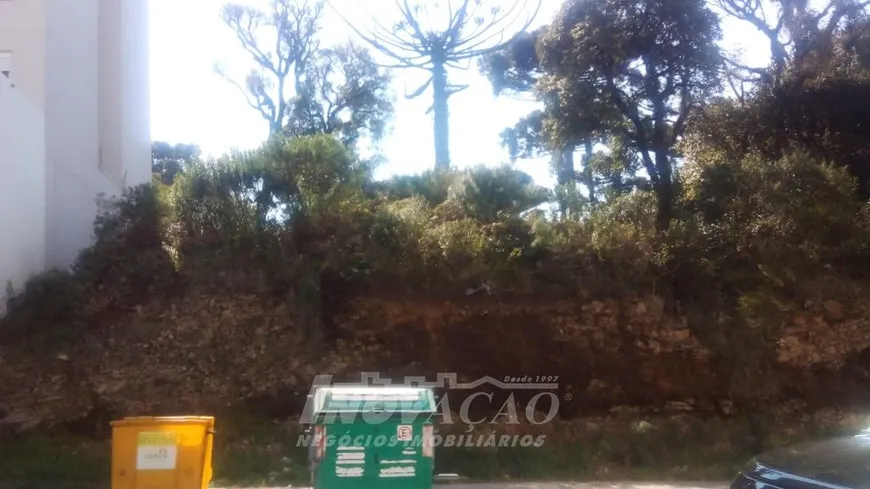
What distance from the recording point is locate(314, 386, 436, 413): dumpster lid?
725cm

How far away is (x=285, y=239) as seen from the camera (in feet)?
41.5

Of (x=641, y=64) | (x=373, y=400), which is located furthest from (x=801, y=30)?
(x=373, y=400)

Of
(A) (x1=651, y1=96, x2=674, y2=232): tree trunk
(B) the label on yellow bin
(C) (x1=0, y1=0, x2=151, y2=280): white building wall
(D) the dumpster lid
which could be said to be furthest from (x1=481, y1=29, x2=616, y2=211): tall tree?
(B) the label on yellow bin

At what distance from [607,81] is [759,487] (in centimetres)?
Answer: 1190

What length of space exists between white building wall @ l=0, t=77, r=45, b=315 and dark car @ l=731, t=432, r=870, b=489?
10804mm

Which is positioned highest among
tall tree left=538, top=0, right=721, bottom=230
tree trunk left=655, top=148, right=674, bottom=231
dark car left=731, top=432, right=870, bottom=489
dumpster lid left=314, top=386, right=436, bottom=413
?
tall tree left=538, top=0, right=721, bottom=230

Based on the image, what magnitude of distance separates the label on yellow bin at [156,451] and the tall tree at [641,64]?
10.3 metres

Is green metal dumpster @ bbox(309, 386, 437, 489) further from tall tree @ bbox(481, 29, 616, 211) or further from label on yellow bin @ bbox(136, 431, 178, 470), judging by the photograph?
tall tree @ bbox(481, 29, 616, 211)

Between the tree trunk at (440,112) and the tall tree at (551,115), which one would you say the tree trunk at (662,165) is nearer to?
the tall tree at (551,115)

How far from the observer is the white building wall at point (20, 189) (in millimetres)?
11961

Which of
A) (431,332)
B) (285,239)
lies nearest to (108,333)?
(285,239)

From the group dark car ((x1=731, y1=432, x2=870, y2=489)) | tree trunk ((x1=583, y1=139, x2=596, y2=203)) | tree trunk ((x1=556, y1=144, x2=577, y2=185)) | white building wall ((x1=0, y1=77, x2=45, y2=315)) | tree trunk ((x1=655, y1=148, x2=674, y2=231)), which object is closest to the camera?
dark car ((x1=731, y1=432, x2=870, y2=489))

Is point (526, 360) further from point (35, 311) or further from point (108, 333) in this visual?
point (35, 311)

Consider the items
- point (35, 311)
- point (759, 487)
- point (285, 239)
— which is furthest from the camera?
point (285, 239)
